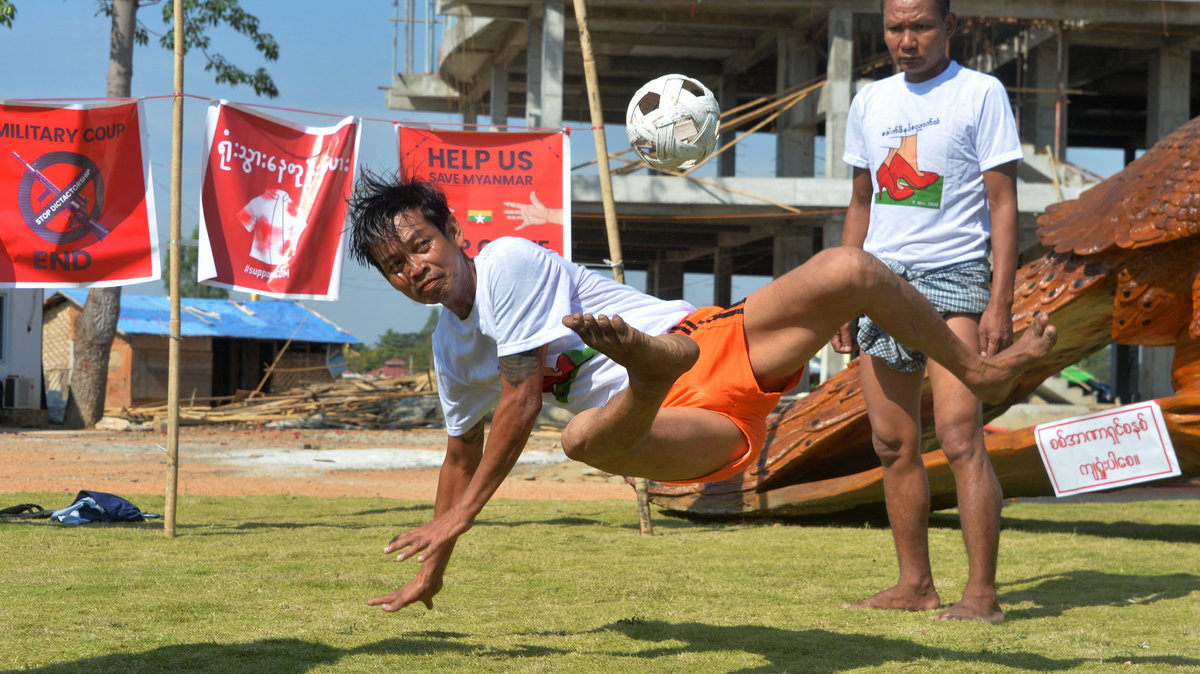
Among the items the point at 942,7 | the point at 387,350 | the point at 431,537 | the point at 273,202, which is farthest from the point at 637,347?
the point at 387,350

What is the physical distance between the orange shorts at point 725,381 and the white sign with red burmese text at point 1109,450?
2778mm

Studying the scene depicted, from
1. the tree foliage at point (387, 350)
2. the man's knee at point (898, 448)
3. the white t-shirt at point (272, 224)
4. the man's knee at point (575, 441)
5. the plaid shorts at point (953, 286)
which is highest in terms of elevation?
the white t-shirt at point (272, 224)

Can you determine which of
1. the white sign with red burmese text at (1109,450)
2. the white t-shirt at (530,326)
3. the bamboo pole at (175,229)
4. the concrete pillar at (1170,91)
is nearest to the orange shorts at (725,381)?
the white t-shirt at (530,326)

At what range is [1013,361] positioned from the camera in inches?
135

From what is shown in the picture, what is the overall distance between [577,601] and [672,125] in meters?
1.87

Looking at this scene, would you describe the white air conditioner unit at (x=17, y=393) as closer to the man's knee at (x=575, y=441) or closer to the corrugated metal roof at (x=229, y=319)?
the corrugated metal roof at (x=229, y=319)

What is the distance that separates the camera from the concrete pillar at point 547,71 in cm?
1992

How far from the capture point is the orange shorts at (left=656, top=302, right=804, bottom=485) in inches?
134

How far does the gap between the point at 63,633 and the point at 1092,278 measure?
16.2 feet

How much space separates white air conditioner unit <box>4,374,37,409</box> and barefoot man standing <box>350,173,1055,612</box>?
18.1m

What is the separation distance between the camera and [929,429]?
6.58 m

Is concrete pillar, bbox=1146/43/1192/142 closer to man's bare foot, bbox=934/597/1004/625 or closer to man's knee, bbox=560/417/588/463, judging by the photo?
man's bare foot, bbox=934/597/1004/625

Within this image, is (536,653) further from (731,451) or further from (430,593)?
(731,451)

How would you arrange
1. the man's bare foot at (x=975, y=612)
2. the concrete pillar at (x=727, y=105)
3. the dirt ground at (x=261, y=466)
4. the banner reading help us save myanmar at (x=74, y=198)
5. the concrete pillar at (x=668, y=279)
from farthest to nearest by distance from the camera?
the concrete pillar at (x=668, y=279)
the concrete pillar at (x=727, y=105)
the dirt ground at (x=261, y=466)
the banner reading help us save myanmar at (x=74, y=198)
the man's bare foot at (x=975, y=612)
